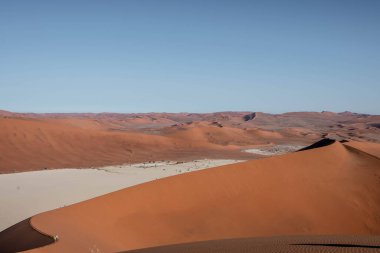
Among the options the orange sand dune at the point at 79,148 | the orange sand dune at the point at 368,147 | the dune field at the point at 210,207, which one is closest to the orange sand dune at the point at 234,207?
the dune field at the point at 210,207

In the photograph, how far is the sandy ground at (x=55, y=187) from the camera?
13.1 metres

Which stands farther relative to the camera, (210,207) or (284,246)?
(210,207)

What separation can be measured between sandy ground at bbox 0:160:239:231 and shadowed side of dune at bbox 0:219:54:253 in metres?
3.27

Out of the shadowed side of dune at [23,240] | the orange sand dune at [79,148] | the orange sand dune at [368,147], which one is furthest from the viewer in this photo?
the orange sand dune at [79,148]

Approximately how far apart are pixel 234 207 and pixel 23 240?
6808 millimetres

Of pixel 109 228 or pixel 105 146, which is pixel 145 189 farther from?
pixel 105 146

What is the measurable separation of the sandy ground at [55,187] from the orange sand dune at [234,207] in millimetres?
3538

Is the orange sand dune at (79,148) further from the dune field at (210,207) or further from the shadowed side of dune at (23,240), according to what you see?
the shadowed side of dune at (23,240)

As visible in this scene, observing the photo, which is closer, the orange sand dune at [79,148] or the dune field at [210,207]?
the dune field at [210,207]

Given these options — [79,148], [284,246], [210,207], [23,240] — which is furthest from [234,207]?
[79,148]

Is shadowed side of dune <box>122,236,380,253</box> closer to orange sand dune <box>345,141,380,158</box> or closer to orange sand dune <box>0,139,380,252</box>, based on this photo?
orange sand dune <box>0,139,380,252</box>

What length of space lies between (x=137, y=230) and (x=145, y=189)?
219 cm

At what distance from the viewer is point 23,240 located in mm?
7488

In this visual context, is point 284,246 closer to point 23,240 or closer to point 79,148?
point 23,240
